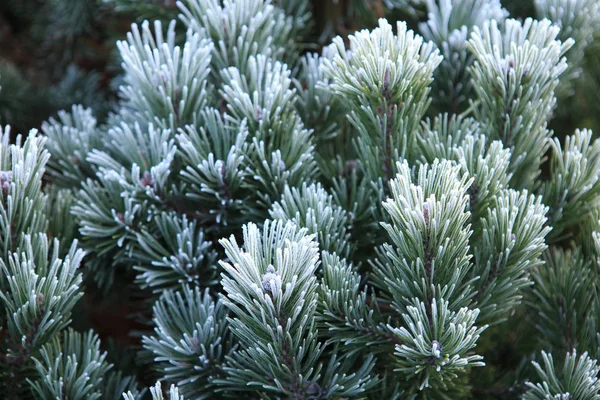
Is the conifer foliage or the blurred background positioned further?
the blurred background

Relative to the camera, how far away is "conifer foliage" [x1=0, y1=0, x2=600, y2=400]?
0.64m

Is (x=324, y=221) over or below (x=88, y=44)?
below

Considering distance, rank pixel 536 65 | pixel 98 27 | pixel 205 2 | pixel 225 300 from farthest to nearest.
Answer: pixel 98 27 → pixel 205 2 → pixel 536 65 → pixel 225 300

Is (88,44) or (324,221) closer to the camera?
(324,221)

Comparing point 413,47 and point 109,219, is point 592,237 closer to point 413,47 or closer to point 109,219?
point 413,47

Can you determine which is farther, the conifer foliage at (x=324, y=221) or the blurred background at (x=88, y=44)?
the blurred background at (x=88, y=44)

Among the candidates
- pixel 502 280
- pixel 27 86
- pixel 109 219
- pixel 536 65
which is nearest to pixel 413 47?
pixel 536 65

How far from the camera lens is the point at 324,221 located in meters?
0.72

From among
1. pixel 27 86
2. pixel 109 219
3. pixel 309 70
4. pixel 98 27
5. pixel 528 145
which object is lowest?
pixel 109 219

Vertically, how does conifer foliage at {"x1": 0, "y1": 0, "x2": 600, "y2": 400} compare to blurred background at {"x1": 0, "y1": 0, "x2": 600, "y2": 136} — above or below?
below

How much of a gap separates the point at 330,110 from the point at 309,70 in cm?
7

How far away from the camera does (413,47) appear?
0.69m

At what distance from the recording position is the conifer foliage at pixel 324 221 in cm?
64

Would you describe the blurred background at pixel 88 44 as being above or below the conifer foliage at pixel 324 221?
above
